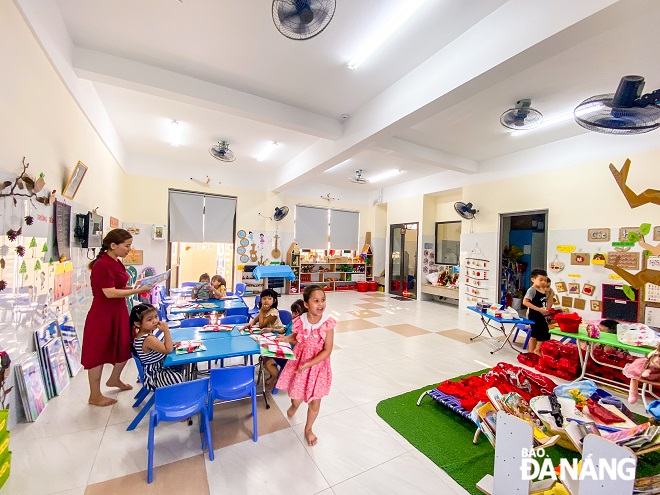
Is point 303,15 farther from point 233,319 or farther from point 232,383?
point 233,319

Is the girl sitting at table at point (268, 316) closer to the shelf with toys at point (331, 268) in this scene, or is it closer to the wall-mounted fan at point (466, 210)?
Result: the wall-mounted fan at point (466, 210)

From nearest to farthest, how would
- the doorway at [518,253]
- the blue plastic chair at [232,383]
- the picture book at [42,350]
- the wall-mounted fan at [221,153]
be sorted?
the blue plastic chair at [232,383], the picture book at [42,350], the wall-mounted fan at [221,153], the doorway at [518,253]

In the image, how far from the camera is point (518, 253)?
7266mm

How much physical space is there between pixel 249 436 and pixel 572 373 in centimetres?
416

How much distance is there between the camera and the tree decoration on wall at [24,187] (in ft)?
7.17

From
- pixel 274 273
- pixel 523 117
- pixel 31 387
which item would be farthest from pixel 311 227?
pixel 31 387

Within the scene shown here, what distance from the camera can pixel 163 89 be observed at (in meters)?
3.61

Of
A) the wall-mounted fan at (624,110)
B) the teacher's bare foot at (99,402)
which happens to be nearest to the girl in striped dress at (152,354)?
the teacher's bare foot at (99,402)

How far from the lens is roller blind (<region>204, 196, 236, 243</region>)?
8320 mm

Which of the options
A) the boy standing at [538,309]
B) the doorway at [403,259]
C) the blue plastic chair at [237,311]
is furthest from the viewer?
the doorway at [403,259]

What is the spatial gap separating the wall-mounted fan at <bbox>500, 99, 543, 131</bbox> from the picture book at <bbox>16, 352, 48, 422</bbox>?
615cm

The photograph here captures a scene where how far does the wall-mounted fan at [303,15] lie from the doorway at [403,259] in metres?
7.55

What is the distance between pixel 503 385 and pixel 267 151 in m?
6.30

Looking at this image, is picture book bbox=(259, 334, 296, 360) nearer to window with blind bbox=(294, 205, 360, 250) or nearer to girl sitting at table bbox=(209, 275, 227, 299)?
girl sitting at table bbox=(209, 275, 227, 299)
